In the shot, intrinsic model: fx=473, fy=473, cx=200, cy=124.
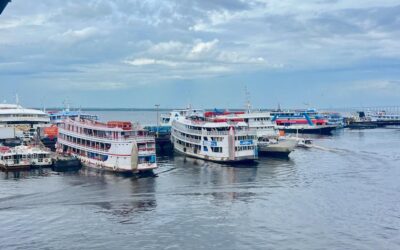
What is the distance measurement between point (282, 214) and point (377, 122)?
14938 centimetres

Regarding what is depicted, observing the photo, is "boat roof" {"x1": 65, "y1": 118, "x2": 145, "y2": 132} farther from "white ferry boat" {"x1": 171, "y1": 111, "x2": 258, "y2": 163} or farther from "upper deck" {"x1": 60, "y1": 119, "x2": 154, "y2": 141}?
"white ferry boat" {"x1": 171, "y1": 111, "x2": 258, "y2": 163}

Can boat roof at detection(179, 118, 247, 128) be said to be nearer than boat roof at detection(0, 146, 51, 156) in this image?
No

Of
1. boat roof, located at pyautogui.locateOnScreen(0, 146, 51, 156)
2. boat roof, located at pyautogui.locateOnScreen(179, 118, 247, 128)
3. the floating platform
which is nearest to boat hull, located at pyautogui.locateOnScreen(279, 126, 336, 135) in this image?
boat roof, located at pyautogui.locateOnScreen(179, 118, 247, 128)

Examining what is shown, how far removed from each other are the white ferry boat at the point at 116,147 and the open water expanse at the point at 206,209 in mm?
2434

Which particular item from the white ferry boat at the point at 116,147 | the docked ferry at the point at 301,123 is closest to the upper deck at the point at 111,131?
the white ferry boat at the point at 116,147

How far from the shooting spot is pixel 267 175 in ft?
211

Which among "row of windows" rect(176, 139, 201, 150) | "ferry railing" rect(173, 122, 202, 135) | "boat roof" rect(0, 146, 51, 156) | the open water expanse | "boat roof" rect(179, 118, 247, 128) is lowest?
the open water expanse

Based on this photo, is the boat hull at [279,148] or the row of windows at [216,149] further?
the boat hull at [279,148]

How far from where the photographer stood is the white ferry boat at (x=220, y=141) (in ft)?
243

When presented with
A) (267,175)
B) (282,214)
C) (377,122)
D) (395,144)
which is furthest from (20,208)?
(377,122)

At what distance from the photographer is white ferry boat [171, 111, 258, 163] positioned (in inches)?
2916

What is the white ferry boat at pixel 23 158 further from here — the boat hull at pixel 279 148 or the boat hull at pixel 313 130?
the boat hull at pixel 313 130

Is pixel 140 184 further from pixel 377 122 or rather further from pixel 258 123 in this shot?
pixel 377 122

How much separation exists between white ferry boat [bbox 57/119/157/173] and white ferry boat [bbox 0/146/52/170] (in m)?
5.47
